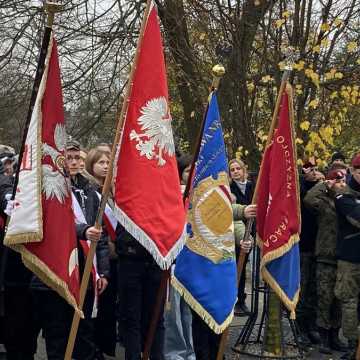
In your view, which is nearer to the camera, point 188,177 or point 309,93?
point 188,177

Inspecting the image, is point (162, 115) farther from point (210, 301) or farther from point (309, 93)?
point (309, 93)

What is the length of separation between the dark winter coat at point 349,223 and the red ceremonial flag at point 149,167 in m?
2.28

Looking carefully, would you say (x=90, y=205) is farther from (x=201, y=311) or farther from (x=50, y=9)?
(x=50, y=9)

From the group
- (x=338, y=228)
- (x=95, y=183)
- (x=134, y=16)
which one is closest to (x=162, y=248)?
(x=95, y=183)

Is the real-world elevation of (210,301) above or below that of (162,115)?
below

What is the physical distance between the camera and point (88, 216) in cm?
527

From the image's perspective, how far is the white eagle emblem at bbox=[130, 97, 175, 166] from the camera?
464 centimetres

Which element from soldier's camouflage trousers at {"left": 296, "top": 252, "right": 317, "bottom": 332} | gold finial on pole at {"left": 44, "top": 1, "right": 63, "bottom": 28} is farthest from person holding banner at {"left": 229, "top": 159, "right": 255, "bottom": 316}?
gold finial on pole at {"left": 44, "top": 1, "right": 63, "bottom": 28}

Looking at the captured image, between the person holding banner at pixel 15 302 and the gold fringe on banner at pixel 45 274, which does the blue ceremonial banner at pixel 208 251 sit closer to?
the person holding banner at pixel 15 302

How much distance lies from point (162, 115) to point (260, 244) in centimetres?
180

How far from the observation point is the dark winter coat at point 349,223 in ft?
21.1

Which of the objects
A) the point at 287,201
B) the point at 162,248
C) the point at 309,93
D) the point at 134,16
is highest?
the point at 134,16

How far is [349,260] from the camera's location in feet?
21.6

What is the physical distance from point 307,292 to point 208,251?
7.68ft
